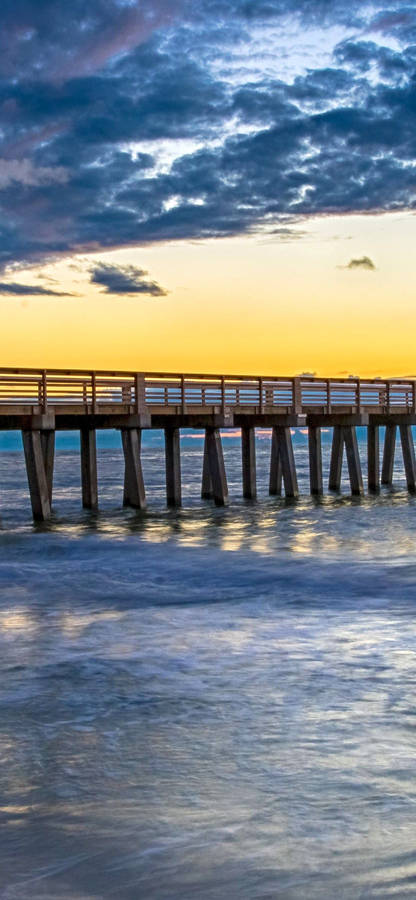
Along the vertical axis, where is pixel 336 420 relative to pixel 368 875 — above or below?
above

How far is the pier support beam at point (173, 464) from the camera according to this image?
28.0 meters

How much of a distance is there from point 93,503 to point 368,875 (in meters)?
22.4

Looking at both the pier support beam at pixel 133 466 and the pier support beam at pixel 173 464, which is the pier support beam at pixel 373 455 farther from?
the pier support beam at pixel 133 466

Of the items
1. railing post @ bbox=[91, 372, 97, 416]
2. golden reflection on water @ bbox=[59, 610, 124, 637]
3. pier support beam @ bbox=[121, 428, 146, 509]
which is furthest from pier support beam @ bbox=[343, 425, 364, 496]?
golden reflection on water @ bbox=[59, 610, 124, 637]

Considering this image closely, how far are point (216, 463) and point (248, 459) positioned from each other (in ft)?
7.20

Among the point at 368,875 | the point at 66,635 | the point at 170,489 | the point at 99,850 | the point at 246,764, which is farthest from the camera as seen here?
the point at 170,489

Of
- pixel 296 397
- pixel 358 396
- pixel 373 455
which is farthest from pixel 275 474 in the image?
pixel 373 455

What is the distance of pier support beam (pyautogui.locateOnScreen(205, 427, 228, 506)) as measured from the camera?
2817cm

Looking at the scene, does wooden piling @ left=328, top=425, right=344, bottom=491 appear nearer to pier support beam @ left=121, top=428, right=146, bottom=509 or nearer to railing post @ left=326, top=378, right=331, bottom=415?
railing post @ left=326, top=378, right=331, bottom=415

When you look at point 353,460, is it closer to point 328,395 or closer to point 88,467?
point 328,395

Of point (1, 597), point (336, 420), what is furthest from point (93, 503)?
point (1, 597)

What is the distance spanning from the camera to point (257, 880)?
539 centimetres

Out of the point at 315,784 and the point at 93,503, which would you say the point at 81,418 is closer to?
the point at 93,503

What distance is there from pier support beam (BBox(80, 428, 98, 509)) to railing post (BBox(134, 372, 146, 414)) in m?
1.64
